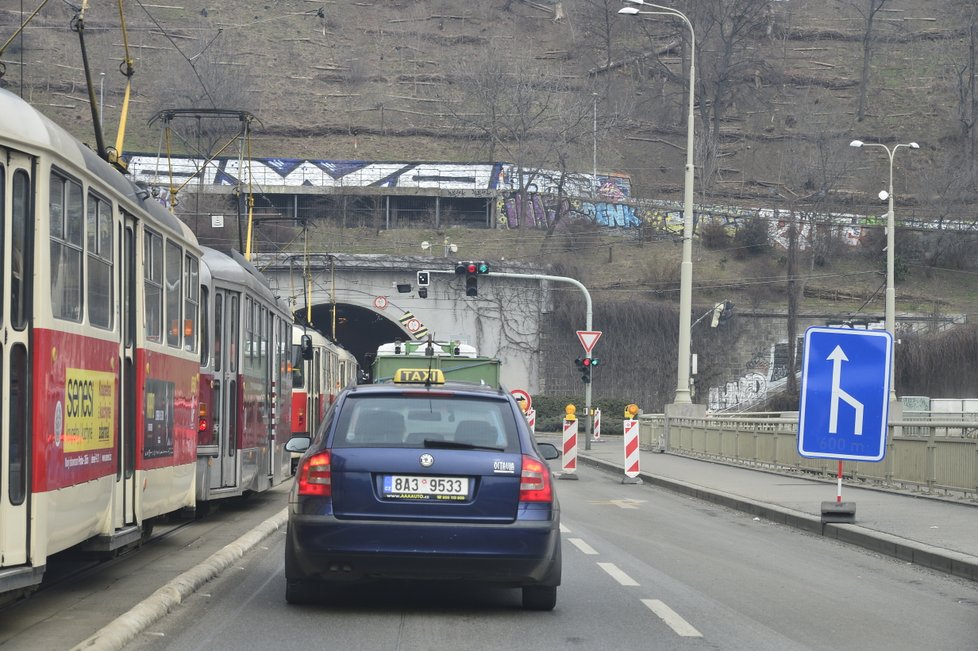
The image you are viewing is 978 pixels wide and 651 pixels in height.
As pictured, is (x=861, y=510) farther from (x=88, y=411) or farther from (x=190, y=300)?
(x=88, y=411)

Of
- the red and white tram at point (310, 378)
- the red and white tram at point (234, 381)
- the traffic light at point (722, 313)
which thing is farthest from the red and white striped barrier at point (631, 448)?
the traffic light at point (722, 313)

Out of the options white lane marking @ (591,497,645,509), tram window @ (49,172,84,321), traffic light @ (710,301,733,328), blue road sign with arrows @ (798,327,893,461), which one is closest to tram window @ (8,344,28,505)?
tram window @ (49,172,84,321)

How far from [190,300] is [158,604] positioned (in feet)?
17.2

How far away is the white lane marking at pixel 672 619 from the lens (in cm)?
842

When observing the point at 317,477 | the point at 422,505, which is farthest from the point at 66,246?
the point at 422,505

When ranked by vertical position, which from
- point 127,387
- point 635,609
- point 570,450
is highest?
point 127,387

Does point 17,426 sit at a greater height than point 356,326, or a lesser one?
lesser

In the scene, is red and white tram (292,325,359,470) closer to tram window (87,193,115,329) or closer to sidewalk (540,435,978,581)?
sidewalk (540,435,978,581)

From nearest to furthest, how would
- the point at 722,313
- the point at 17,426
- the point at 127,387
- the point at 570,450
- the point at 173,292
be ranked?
the point at 17,426 < the point at 127,387 < the point at 173,292 < the point at 570,450 < the point at 722,313

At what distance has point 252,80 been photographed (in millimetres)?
100375

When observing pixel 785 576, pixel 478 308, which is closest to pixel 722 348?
pixel 478 308

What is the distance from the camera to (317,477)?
8688 mm

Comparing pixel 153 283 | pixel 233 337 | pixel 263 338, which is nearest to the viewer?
pixel 153 283

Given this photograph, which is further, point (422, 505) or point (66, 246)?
point (422, 505)
